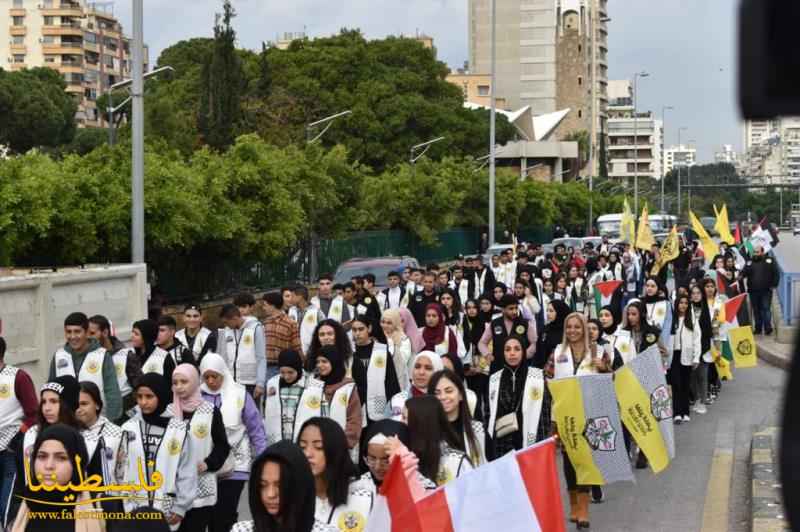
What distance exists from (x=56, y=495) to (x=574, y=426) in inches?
194

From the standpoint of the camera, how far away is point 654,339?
13133mm

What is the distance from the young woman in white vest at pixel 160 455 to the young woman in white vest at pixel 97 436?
82 millimetres

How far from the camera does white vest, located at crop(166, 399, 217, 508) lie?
700 centimetres

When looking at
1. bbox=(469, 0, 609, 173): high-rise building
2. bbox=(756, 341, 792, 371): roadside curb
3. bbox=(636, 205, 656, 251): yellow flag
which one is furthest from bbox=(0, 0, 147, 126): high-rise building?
A: bbox=(756, 341, 792, 371): roadside curb

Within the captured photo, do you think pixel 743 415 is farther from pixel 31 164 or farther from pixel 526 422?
pixel 31 164

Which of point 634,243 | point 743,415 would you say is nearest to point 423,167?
point 634,243

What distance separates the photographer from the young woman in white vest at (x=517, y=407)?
9.22 metres

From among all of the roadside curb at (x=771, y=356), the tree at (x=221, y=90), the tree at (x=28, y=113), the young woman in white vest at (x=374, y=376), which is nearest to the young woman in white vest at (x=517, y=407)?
the young woman in white vest at (x=374, y=376)

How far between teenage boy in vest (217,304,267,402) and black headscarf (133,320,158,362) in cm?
87

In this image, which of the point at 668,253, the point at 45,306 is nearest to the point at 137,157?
the point at 45,306

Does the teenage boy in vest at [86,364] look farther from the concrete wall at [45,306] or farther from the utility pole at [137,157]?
the utility pole at [137,157]

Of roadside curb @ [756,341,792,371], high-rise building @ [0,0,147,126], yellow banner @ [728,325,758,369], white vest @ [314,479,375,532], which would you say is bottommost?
roadside curb @ [756,341,792,371]

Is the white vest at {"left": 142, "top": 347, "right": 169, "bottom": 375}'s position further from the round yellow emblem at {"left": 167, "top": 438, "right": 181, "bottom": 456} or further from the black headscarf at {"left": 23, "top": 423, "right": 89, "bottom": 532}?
the black headscarf at {"left": 23, "top": 423, "right": 89, "bottom": 532}

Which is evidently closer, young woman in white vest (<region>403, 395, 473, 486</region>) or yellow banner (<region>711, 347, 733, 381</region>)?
young woman in white vest (<region>403, 395, 473, 486</region>)
